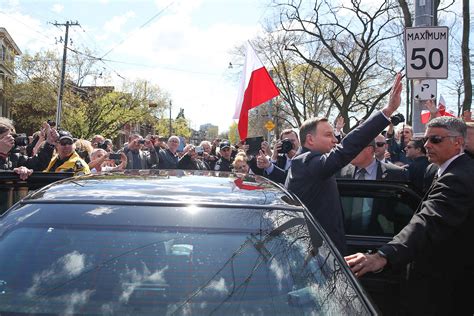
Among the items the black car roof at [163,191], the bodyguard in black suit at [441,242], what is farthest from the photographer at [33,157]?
the bodyguard in black suit at [441,242]

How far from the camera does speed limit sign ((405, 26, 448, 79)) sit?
656 centimetres

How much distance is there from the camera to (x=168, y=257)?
85.1 inches

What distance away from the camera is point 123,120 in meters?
Result: 49.2

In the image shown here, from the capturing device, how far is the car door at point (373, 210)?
403 cm

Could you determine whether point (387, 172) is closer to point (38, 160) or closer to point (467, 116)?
point (467, 116)

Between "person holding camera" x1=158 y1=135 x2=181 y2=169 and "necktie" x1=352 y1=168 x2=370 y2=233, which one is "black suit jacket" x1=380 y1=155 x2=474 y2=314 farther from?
"person holding camera" x1=158 y1=135 x2=181 y2=169

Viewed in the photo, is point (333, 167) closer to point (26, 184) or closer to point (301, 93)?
point (26, 184)

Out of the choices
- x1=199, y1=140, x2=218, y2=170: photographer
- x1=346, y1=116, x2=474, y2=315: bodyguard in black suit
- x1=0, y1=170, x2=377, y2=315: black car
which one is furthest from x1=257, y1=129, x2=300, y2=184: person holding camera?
x1=199, y1=140, x2=218, y2=170: photographer

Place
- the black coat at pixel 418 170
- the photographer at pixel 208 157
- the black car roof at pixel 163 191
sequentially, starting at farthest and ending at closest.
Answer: the photographer at pixel 208 157 → the black coat at pixel 418 170 → the black car roof at pixel 163 191

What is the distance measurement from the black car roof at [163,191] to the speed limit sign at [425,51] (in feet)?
14.1

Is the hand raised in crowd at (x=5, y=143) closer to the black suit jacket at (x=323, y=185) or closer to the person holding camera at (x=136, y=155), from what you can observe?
the black suit jacket at (x=323, y=185)

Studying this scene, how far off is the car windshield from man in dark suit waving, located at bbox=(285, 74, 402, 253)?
97 cm

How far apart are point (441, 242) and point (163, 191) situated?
1813mm

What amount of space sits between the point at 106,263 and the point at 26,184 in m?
2.48
